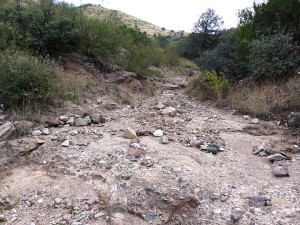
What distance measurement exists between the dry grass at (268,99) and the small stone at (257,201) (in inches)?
130

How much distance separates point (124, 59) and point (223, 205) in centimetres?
713

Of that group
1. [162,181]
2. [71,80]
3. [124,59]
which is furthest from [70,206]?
[124,59]

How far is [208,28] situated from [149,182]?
1485 centimetres

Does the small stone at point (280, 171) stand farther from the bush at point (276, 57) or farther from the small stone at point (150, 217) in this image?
the bush at point (276, 57)

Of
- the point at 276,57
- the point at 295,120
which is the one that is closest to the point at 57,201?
the point at 295,120

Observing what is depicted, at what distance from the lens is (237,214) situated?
1998mm

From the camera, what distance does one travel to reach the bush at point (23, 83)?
405 cm

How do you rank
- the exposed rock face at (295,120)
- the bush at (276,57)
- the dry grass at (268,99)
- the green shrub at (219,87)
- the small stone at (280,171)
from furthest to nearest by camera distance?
the green shrub at (219,87) → the bush at (276,57) → the dry grass at (268,99) → the exposed rock face at (295,120) → the small stone at (280,171)

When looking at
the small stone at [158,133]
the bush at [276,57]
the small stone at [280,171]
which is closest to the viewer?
the small stone at [280,171]

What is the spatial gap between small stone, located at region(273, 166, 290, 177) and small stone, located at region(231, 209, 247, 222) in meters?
0.92

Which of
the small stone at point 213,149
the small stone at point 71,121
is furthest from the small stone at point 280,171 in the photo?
the small stone at point 71,121

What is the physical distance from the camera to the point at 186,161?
299cm

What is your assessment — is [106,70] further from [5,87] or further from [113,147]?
[113,147]

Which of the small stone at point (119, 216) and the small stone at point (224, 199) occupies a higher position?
the small stone at point (224, 199)
